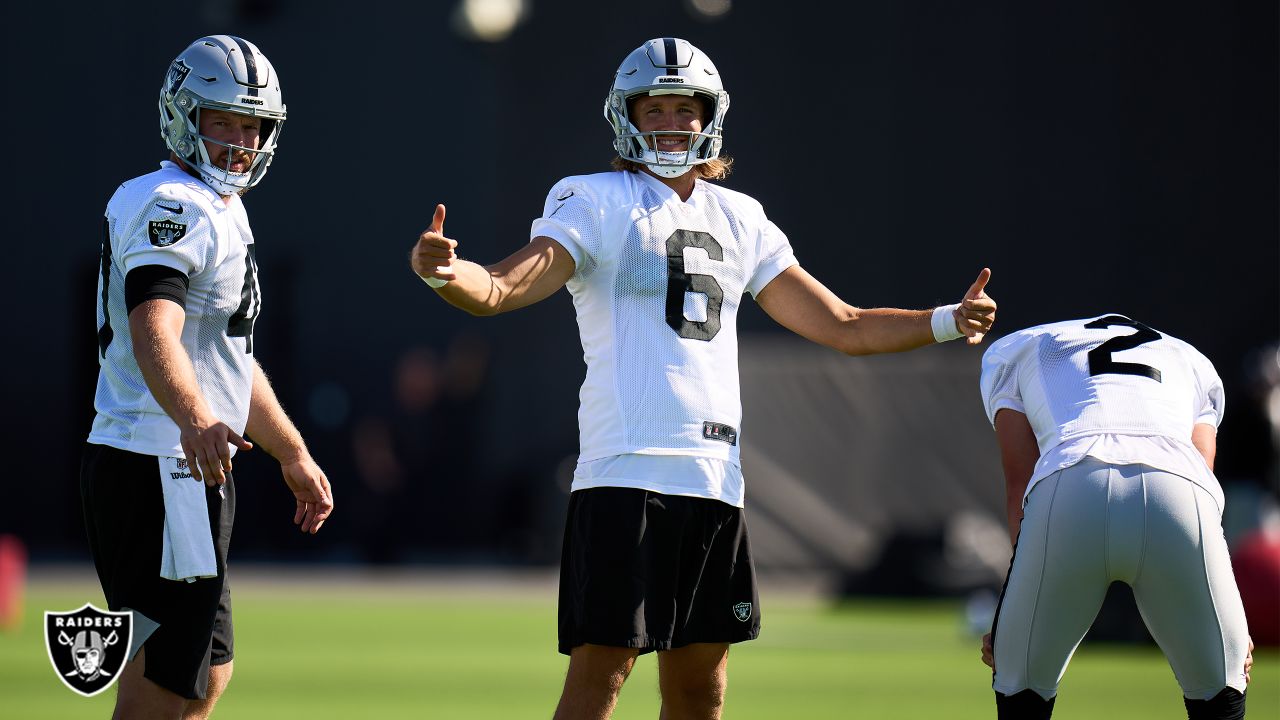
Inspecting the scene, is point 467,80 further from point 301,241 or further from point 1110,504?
point 1110,504

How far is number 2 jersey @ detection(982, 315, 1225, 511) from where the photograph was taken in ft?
18.2

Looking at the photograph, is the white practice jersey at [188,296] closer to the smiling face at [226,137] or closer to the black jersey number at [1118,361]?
the smiling face at [226,137]

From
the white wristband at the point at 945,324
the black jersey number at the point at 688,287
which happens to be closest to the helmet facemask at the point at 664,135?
the black jersey number at the point at 688,287

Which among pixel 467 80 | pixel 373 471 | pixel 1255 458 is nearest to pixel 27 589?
pixel 373 471

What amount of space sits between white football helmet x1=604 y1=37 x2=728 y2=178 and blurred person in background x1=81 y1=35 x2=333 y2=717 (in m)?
1.08

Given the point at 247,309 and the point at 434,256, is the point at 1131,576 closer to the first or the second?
the point at 434,256

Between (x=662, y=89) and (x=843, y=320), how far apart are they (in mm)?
945

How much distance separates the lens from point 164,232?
5039mm

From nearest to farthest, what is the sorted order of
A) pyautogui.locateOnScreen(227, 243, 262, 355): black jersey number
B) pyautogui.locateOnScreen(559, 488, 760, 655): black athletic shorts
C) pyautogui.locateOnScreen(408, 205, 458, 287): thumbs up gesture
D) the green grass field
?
pyautogui.locateOnScreen(408, 205, 458, 287): thumbs up gesture < pyautogui.locateOnScreen(559, 488, 760, 655): black athletic shorts < pyautogui.locateOnScreen(227, 243, 262, 355): black jersey number < the green grass field

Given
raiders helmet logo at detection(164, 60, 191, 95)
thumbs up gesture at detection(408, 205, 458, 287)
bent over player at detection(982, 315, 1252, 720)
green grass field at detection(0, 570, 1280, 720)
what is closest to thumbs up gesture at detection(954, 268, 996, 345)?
bent over player at detection(982, 315, 1252, 720)

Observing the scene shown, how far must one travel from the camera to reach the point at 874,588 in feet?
52.2

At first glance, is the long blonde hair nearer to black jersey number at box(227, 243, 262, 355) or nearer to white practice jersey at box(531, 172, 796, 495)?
white practice jersey at box(531, 172, 796, 495)

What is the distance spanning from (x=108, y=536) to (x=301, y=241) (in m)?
17.4

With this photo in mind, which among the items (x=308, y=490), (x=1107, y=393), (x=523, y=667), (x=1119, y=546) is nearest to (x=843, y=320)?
(x=1107, y=393)
